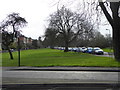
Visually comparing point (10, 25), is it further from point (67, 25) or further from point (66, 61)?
point (67, 25)

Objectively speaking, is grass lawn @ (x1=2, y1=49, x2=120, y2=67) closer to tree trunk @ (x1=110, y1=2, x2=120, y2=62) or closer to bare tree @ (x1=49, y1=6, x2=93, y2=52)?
tree trunk @ (x1=110, y1=2, x2=120, y2=62)

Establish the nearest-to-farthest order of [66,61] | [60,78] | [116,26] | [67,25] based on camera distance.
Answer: [60,78] < [116,26] < [66,61] < [67,25]

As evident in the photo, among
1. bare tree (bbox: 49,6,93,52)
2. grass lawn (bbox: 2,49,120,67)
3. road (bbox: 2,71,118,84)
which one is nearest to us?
road (bbox: 2,71,118,84)

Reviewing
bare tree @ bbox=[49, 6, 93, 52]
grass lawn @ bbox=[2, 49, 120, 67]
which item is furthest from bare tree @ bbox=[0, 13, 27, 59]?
bare tree @ bbox=[49, 6, 93, 52]

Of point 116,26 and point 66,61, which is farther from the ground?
point 116,26

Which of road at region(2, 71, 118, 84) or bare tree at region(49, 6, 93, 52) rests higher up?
bare tree at region(49, 6, 93, 52)

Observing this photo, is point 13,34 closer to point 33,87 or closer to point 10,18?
point 10,18

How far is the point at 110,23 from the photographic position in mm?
18750

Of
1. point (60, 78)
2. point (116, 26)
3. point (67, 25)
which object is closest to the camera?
point (60, 78)

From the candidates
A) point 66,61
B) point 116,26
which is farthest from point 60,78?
point 66,61

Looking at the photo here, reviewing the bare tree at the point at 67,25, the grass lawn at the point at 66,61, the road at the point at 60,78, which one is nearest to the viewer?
the road at the point at 60,78

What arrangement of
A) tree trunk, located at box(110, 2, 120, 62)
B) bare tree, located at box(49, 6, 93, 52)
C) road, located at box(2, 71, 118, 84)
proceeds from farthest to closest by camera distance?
bare tree, located at box(49, 6, 93, 52) → tree trunk, located at box(110, 2, 120, 62) → road, located at box(2, 71, 118, 84)

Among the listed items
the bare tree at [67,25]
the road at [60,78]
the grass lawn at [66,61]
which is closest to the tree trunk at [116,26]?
the grass lawn at [66,61]

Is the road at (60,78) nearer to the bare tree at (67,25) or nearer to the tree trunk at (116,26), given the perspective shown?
the tree trunk at (116,26)
